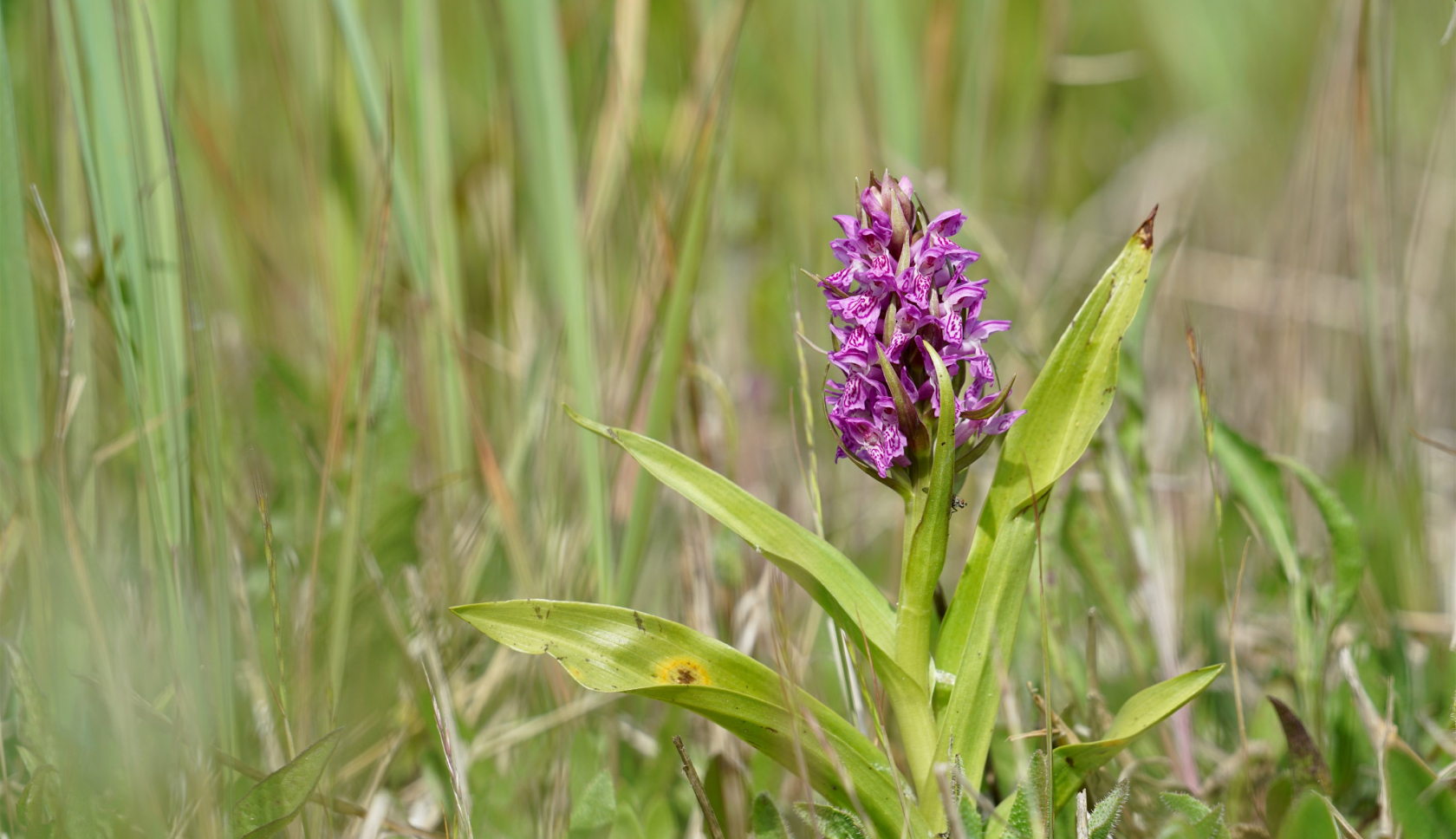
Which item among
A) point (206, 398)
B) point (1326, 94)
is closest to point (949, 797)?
point (206, 398)

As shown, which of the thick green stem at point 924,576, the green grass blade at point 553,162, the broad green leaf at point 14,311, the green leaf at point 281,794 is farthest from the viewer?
the green grass blade at point 553,162

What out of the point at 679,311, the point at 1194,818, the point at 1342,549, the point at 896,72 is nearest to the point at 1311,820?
the point at 1194,818

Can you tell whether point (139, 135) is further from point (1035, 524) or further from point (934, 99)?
point (934, 99)

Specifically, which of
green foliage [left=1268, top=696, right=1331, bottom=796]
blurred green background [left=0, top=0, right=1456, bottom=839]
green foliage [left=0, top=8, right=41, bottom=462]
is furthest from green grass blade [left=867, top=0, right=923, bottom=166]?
green foliage [left=0, top=8, right=41, bottom=462]

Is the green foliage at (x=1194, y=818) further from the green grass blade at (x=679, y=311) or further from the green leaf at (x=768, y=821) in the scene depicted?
the green grass blade at (x=679, y=311)

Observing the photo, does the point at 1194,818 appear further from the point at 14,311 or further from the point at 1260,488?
the point at 14,311

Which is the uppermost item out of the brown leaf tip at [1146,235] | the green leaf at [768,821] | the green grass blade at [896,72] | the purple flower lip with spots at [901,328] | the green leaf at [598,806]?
the green grass blade at [896,72]

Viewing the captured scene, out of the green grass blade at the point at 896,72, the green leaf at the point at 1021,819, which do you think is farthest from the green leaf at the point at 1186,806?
the green grass blade at the point at 896,72

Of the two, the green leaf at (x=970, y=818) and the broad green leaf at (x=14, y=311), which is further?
the broad green leaf at (x=14, y=311)
